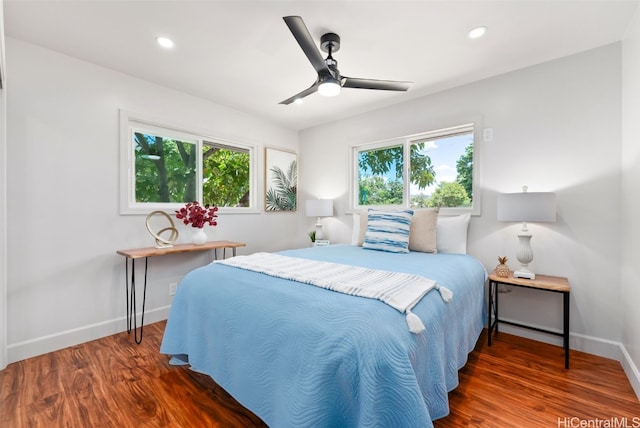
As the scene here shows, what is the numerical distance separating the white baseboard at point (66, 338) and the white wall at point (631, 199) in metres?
4.02

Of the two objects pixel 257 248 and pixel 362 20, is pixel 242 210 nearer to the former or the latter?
pixel 257 248

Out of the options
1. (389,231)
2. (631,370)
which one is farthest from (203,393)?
(631,370)

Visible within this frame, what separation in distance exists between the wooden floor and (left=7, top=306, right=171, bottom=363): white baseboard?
71 millimetres

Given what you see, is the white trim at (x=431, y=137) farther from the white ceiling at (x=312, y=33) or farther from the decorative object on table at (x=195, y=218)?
the decorative object on table at (x=195, y=218)

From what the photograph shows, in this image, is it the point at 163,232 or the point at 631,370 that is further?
the point at 163,232

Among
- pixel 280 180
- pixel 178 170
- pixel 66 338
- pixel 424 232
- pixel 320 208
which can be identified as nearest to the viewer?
pixel 66 338

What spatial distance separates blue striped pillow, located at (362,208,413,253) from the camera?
8.75ft

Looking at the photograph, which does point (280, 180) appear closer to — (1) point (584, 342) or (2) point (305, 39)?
(2) point (305, 39)

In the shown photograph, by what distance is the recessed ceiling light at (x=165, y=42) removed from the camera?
2146mm

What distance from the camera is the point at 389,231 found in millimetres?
2744

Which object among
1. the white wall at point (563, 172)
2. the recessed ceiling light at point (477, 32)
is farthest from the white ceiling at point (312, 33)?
the white wall at point (563, 172)

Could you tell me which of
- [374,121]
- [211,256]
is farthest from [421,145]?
[211,256]

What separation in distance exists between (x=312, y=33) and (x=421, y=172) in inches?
78.2

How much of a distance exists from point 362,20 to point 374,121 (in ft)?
5.84
